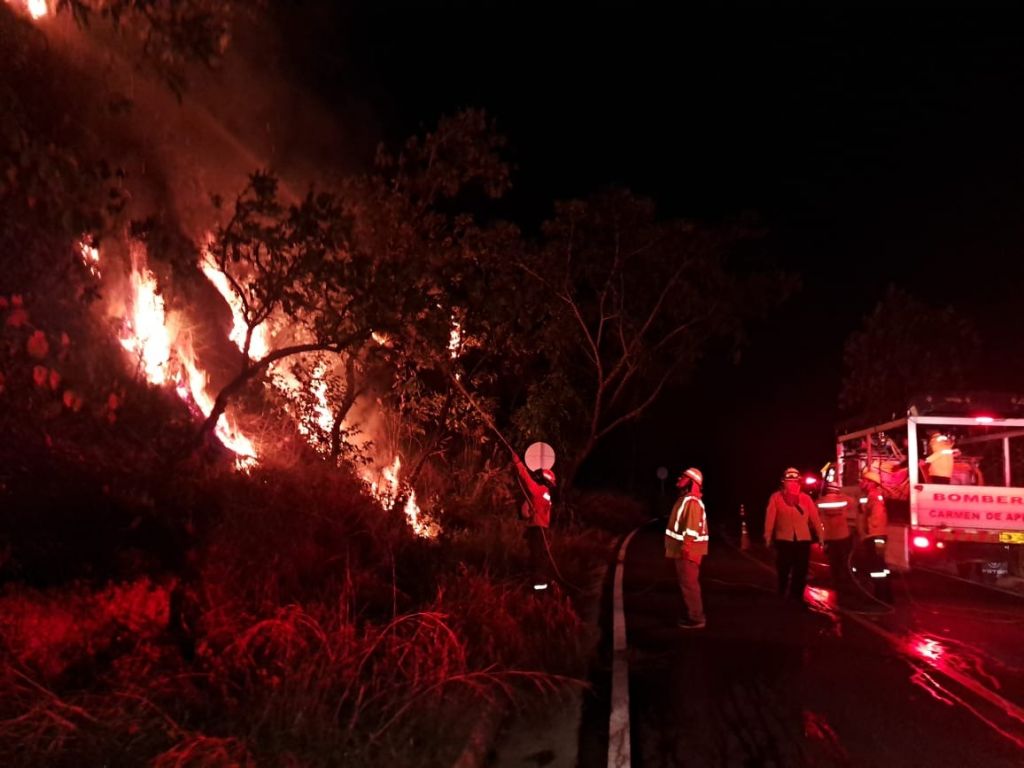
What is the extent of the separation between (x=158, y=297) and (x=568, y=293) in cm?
1160

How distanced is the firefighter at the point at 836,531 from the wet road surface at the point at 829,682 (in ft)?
1.17

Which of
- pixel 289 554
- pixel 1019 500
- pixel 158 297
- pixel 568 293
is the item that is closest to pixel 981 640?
pixel 1019 500

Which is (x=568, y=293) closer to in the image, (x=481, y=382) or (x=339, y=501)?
(x=481, y=382)

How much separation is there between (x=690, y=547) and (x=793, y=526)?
7.94ft

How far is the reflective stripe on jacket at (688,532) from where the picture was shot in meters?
10.9

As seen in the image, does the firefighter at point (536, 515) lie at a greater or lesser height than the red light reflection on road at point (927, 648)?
greater

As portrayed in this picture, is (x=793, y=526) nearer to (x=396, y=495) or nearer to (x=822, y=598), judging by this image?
(x=822, y=598)

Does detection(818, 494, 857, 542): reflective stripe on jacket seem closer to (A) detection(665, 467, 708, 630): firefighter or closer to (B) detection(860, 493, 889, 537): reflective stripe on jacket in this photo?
(B) detection(860, 493, 889, 537): reflective stripe on jacket

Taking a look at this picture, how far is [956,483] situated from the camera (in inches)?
640

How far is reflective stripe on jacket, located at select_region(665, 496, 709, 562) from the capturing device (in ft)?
35.7

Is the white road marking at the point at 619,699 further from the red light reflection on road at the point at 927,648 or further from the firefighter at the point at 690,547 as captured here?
the red light reflection on road at the point at 927,648

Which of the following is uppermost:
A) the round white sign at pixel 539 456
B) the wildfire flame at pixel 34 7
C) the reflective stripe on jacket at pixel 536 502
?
the wildfire flame at pixel 34 7

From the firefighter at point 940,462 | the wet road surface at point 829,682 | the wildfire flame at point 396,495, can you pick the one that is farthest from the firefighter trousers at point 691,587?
the wildfire flame at point 396,495

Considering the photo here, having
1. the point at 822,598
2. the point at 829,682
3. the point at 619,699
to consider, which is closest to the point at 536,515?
the point at 822,598
